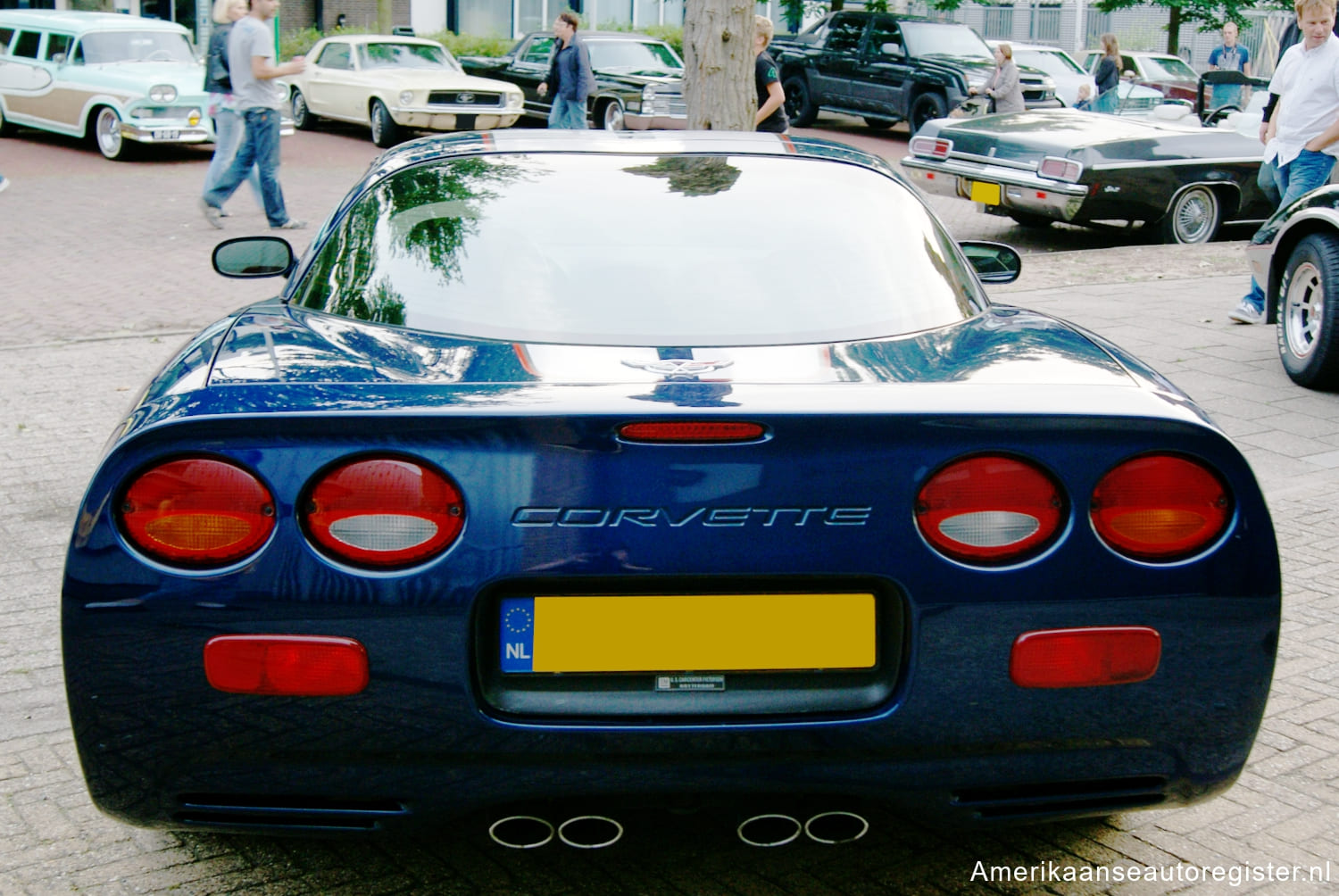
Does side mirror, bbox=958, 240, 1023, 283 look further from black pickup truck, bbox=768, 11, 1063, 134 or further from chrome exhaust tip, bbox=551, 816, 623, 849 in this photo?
black pickup truck, bbox=768, 11, 1063, 134

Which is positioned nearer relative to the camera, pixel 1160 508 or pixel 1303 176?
pixel 1160 508

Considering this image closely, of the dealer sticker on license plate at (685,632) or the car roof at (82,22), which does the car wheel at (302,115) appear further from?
the dealer sticker on license plate at (685,632)

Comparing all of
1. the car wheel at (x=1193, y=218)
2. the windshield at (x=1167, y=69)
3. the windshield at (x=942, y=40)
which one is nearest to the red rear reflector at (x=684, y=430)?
the car wheel at (x=1193, y=218)

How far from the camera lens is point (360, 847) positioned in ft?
9.36

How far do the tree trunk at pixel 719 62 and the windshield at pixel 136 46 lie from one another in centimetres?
1017

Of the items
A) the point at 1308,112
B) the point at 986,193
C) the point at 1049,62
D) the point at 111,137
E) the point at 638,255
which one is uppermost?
the point at 1049,62

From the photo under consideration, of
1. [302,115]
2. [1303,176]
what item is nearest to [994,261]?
[1303,176]

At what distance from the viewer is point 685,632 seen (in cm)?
222

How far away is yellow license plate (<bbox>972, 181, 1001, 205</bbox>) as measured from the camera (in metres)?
11.4

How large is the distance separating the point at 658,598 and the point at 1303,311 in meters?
5.85

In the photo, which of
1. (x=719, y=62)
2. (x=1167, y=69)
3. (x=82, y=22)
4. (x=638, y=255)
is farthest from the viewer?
(x=1167, y=69)

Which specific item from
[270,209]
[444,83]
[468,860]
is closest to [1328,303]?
[468,860]

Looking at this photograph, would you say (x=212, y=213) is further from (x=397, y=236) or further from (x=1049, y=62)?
(x=1049, y=62)

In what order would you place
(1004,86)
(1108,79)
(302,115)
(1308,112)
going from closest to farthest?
(1308,112)
(1004,86)
(1108,79)
(302,115)
